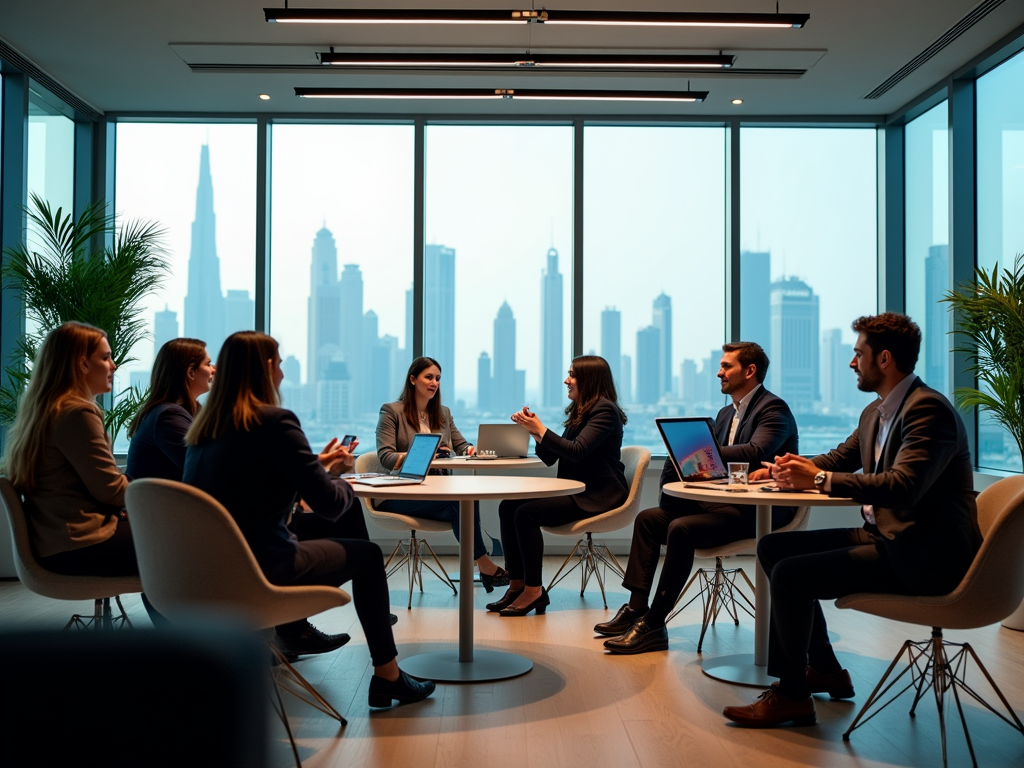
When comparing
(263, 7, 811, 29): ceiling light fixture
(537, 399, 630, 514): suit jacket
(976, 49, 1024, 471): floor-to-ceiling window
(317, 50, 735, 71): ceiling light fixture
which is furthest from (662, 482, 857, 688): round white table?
(317, 50, 735, 71): ceiling light fixture

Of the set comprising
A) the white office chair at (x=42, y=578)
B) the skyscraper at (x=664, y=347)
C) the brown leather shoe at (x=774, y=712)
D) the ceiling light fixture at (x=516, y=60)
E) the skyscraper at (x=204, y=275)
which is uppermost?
the ceiling light fixture at (x=516, y=60)

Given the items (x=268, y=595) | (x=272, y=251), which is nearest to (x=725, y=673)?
(x=268, y=595)

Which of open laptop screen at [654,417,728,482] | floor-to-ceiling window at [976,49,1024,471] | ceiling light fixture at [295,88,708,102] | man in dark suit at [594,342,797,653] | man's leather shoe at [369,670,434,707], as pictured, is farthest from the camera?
ceiling light fixture at [295,88,708,102]

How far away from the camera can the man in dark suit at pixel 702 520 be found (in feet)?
13.1

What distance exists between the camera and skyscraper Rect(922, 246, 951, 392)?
21.4 feet

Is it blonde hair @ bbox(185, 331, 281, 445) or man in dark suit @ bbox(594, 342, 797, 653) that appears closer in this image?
blonde hair @ bbox(185, 331, 281, 445)

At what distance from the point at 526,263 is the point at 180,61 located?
2884 millimetres

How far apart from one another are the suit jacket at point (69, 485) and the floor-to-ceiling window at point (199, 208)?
161 inches

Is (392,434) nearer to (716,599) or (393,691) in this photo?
(716,599)

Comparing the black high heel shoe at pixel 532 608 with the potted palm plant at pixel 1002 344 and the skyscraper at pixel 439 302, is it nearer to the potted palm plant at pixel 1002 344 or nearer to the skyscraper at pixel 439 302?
the potted palm plant at pixel 1002 344

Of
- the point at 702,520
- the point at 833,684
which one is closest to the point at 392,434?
the point at 702,520

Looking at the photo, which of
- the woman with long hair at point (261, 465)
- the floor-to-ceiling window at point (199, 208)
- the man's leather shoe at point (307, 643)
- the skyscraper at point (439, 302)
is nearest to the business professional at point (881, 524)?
the woman with long hair at point (261, 465)

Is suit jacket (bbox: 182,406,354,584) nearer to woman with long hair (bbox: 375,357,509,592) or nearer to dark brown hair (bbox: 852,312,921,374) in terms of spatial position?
dark brown hair (bbox: 852,312,921,374)

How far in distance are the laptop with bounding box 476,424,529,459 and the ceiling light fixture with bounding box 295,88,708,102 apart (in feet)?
7.27
